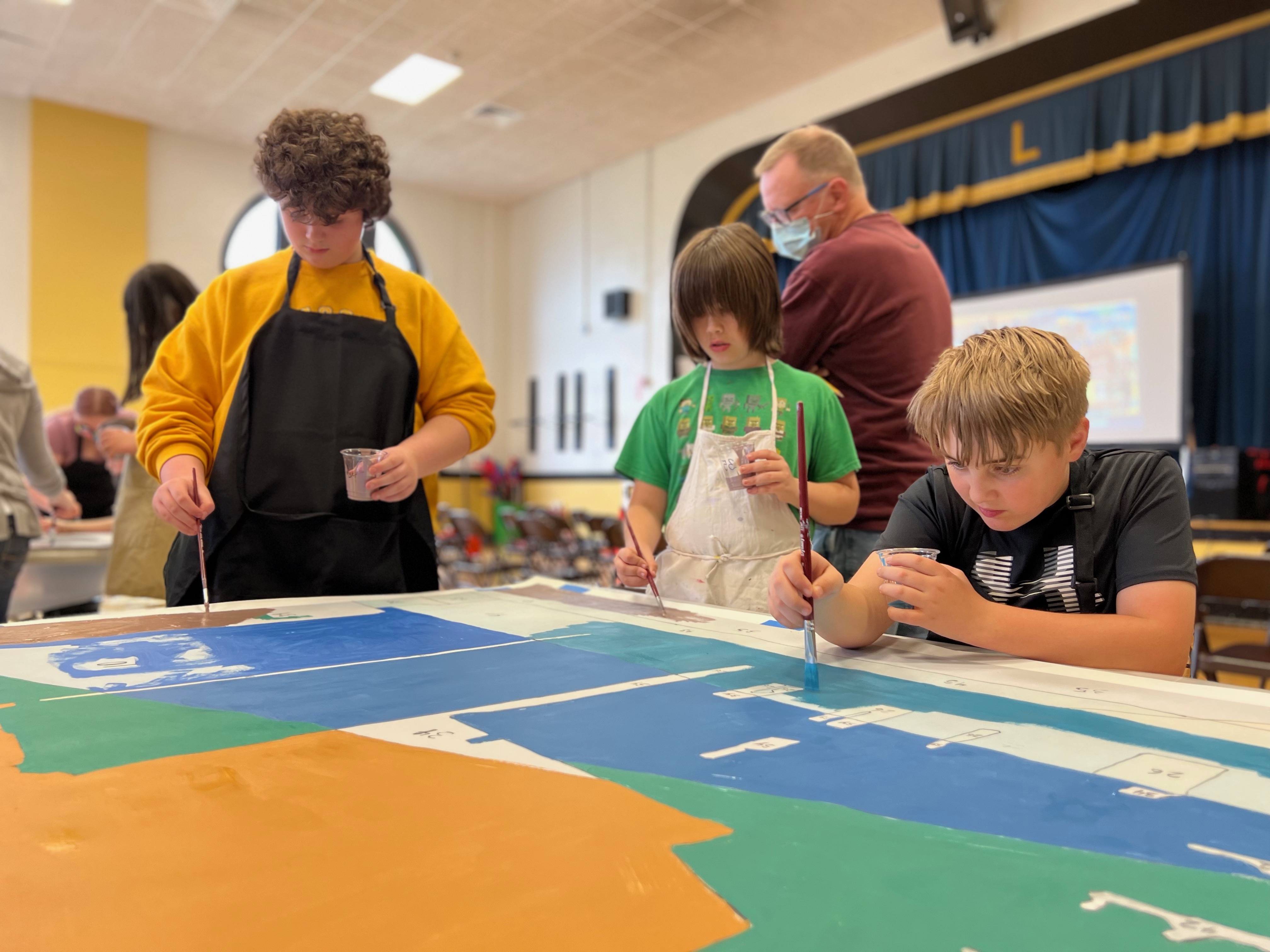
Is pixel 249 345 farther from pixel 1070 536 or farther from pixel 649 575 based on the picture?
pixel 1070 536

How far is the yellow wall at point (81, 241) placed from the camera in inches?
269

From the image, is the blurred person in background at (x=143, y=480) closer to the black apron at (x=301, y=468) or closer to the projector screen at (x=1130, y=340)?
the black apron at (x=301, y=468)

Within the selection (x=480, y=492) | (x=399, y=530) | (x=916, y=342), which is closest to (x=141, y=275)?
(x=399, y=530)

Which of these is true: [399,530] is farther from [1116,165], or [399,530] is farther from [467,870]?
[1116,165]

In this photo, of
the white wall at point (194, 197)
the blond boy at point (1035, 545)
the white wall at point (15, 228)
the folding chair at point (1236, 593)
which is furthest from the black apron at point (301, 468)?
the white wall at point (194, 197)

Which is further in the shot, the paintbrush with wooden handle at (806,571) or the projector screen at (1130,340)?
the projector screen at (1130,340)

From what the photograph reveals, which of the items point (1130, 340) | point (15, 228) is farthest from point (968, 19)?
point (15, 228)

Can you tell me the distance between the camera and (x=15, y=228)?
22.2 ft

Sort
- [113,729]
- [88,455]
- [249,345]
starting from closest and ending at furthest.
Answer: [113,729], [249,345], [88,455]

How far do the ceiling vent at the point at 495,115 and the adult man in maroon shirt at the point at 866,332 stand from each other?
5.85 m

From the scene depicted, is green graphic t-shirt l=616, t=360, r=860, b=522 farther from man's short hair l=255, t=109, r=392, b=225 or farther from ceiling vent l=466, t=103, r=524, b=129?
ceiling vent l=466, t=103, r=524, b=129

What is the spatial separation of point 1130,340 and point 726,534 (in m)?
4.61

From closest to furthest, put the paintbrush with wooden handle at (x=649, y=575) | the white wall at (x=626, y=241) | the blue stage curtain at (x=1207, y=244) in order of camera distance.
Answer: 1. the paintbrush with wooden handle at (x=649, y=575)
2. the blue stage curtain at (x=1207, y=244)
3. the white wall at (x=626, y=241)

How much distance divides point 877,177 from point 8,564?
18.3 feet
